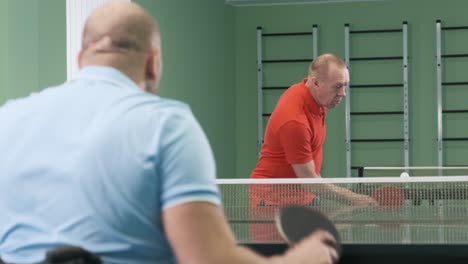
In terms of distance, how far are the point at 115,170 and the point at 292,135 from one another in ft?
11.2

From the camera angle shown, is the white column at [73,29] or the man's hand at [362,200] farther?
the white column at [73,29]

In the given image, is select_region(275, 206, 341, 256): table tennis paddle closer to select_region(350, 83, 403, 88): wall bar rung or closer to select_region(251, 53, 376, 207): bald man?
select_region(251, 53, 376, 207): bald man

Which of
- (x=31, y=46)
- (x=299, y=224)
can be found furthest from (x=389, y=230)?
(x=31, y=46)

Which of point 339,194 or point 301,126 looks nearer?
point 339,194

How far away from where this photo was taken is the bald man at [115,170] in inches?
58.8

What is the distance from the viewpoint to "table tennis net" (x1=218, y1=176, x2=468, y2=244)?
3.06 m

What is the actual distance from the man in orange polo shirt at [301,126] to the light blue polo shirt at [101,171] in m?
2.93

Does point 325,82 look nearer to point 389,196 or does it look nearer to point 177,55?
point 389,196

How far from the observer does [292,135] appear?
16.1 feet

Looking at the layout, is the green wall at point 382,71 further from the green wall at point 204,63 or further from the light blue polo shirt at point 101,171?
the light blue polo shirt at point 101,171

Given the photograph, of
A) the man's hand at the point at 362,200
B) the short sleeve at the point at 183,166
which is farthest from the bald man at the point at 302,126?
the short sleeve at the point at 183,166

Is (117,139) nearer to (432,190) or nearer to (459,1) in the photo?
(432,190)

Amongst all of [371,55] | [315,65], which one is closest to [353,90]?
[371,55]

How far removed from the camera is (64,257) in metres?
1.50
